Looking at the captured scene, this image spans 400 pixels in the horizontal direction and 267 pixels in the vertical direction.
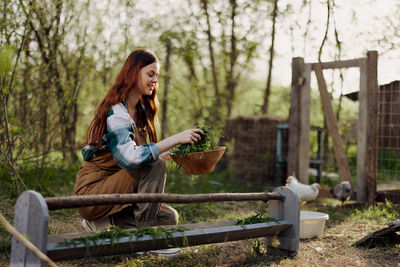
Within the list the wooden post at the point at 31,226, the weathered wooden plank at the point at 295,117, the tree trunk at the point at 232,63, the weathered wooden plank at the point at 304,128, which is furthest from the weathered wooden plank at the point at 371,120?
the wooden post at the point at 31,226

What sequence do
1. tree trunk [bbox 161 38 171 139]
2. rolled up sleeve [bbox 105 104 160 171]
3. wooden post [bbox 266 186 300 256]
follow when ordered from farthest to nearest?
tree trunk [bbox 161 38 171 139], wooden post [bbox 266 186 300 256], rolled up sleeve [bbox 105 104 160 171]

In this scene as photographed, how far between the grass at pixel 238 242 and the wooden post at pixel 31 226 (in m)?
0.26

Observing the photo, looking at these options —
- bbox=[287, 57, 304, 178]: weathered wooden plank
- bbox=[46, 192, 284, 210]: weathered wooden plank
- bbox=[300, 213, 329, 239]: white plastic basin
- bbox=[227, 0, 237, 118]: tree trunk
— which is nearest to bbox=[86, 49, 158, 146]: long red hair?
bbox=[46, 192, 284, 210]: weathered wooden plank

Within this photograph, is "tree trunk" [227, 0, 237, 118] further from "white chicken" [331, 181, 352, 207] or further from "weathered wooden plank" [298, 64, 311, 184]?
"white chicken" [331, 181, 352, 207]

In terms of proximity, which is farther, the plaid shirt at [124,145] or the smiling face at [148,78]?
the smiling face at [148,78]

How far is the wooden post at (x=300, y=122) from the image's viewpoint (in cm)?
628

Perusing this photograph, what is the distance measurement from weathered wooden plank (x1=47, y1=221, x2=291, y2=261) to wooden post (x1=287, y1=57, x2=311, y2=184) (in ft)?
11.2

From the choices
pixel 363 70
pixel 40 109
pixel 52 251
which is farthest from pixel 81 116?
pixel 52 251

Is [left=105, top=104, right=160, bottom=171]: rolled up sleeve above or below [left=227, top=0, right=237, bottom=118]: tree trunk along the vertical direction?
below

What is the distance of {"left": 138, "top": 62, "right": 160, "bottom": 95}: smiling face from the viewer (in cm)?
287

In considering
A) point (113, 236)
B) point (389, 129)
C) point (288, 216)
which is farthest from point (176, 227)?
point (389, 129)

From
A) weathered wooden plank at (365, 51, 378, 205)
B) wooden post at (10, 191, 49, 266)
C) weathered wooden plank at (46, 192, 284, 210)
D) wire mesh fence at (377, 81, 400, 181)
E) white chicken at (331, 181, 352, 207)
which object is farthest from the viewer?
wire mesh fence at (377, 81, 400, 181)

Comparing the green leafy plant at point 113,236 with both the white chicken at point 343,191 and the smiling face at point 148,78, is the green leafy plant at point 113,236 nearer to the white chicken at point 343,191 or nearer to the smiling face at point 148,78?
the smiling face at point 148,78

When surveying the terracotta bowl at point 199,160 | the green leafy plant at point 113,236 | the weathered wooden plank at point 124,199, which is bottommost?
Answer: the green leafy plant at point 113,236
